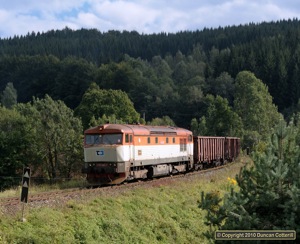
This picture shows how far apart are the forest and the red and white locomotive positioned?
346 inches

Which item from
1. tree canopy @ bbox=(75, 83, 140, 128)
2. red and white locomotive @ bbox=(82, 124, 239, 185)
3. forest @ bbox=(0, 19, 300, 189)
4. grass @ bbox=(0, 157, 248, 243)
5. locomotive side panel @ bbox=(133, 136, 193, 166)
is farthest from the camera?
tree canopy @ bbox=(75, 83, 140, 128)

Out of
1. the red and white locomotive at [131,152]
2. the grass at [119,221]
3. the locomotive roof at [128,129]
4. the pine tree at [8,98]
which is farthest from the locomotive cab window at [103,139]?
the pine tree at [8,98]

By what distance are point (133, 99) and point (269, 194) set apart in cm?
10481

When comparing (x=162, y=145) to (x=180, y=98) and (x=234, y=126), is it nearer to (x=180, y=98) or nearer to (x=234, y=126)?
(x=234, y=126)

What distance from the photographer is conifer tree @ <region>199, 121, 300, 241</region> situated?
9.63 meters

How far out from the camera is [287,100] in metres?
112

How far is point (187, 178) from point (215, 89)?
84.4 m

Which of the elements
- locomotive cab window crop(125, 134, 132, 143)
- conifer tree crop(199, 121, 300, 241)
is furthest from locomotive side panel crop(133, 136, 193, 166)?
conifer tree crop(199, 121, 300, 241)

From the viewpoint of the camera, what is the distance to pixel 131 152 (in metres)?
26.8

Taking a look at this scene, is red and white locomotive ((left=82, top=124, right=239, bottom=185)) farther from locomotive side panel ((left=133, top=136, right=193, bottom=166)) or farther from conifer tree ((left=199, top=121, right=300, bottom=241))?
conifer tree ((left=199, top=121, right=300, bottom=241))

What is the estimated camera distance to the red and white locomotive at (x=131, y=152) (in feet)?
84.8

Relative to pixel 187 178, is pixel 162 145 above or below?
above

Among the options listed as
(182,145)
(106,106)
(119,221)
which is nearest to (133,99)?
(106,106)

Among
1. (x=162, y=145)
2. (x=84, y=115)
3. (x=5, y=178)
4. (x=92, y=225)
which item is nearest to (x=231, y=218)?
(x=92, y=225)
